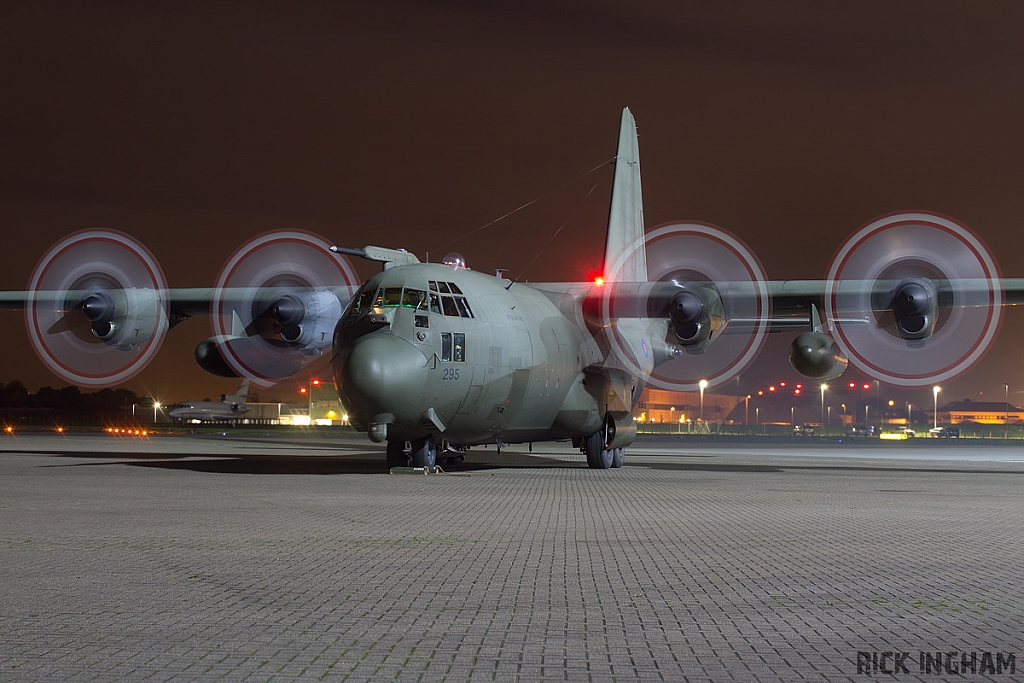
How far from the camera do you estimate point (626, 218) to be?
35625 millimetres

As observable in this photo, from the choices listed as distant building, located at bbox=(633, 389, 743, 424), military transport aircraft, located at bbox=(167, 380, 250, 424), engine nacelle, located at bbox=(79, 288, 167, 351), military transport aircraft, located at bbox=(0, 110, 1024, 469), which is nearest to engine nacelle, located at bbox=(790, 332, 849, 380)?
military transport aircraft, located at bbox=(0, 110, 1024, 469)

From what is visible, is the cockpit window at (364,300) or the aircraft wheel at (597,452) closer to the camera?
the cockpit window at (364,300)

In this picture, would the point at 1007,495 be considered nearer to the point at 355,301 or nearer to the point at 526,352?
the point at 526,352

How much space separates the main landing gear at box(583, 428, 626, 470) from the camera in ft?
94.7

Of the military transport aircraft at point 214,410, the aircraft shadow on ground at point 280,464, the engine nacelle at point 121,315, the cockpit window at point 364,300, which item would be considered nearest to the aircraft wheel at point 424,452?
the aircraft shadow on ground at point 280,464

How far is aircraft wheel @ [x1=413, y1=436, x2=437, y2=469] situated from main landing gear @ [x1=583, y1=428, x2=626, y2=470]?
659 cm

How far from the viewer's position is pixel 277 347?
30.3m

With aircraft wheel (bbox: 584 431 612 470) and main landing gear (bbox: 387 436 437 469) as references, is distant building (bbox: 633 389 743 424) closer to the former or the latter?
aircraft wheel (bbox: 584 431 612 470)

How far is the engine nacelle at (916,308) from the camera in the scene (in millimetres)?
27312

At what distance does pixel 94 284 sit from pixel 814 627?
1109 inches

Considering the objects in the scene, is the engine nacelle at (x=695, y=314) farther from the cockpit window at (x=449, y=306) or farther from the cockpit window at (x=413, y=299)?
the cockpit window at (x=413, y=299)

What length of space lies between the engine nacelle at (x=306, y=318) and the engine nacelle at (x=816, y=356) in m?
13.6

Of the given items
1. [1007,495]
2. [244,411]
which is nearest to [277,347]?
[1007,495]

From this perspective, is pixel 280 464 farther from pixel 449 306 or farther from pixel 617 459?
pixel 617 459
